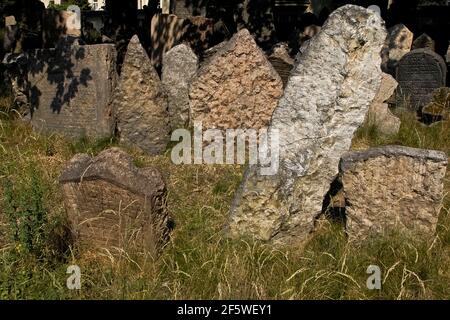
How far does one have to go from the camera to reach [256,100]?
239 inches

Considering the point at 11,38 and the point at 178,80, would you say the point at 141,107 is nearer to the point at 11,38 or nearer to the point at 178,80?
the point at 178,80

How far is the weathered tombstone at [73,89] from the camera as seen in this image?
6297 mm

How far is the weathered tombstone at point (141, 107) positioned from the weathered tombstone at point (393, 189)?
121 inches

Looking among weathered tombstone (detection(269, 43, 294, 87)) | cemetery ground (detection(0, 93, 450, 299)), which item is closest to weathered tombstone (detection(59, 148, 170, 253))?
cemetery ground (detection(0, 93, 450, 299))

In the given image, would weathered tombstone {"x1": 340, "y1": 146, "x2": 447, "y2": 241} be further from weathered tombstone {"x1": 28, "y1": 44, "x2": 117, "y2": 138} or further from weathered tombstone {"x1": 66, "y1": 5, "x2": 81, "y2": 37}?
weathered tombstone {"x1": 66, "y1": 5, "x2": 81, "y2": 37}

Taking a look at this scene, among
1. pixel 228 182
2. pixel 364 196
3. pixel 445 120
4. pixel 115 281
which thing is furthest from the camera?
pixel 445 120

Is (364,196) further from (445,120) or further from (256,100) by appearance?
(445,120)

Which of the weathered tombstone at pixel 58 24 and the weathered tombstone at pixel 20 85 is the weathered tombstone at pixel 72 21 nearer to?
the weathered tombstone at pixel 58 24

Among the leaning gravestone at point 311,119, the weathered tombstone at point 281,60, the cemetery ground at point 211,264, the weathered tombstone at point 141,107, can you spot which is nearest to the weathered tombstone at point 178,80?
the weathered tombstone at point 141,107

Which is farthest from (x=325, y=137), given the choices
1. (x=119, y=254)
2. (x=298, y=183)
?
(x=119, y=254)

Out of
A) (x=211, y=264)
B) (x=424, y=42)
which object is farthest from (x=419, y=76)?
(x=211, y=264)

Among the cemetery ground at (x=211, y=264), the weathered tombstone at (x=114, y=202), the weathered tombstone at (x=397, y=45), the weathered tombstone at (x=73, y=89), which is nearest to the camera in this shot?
the cemetery ground at (x=211, y=264)

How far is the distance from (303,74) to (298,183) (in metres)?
0.86

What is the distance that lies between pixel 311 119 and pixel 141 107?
2876mm
